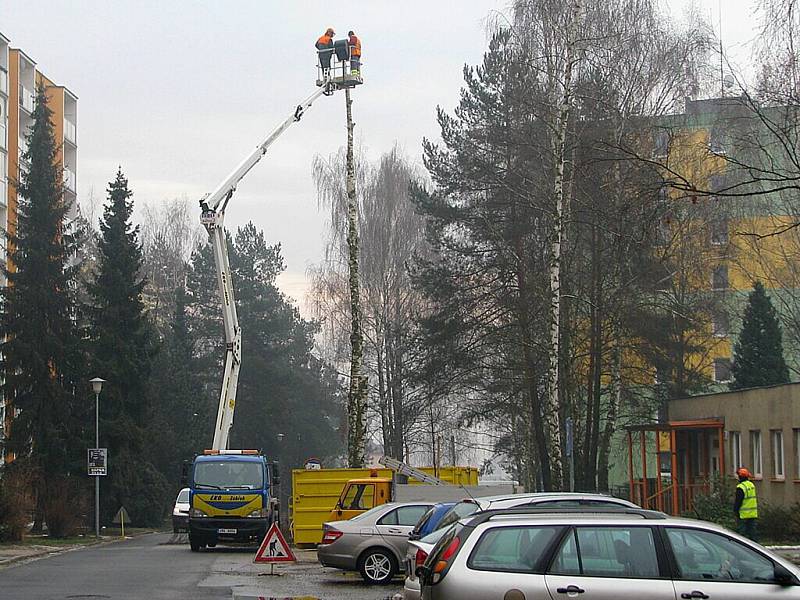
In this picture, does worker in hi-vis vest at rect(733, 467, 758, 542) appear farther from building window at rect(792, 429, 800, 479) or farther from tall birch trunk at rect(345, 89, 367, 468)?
tall birch trunk at rect(345, 89, 367, 468)

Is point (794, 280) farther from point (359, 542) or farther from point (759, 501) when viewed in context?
point (359, 542)

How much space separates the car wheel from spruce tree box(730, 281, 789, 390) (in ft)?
86.1

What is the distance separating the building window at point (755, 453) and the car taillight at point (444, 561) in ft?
73.4

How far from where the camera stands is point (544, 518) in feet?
34.2

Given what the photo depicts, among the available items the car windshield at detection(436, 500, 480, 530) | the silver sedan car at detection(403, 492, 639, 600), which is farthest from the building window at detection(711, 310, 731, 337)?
the car windshield at detection(436, 500, 480, 530)

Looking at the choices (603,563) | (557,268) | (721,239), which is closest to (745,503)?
(557,268)

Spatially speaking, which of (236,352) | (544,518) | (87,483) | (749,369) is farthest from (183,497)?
(544,518)

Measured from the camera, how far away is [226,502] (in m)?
28.1

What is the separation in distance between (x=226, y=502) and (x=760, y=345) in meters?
22.3

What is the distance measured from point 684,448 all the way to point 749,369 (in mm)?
6380

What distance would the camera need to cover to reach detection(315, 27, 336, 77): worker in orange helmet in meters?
33.5

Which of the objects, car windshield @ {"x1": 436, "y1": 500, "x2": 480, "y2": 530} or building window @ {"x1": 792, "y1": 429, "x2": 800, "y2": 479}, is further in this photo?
building window @ {"x1": 792, "y1": 429, "x2": 800, "y2": 479}

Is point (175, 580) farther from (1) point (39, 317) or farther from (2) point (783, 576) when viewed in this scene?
(1) point (39, 317)

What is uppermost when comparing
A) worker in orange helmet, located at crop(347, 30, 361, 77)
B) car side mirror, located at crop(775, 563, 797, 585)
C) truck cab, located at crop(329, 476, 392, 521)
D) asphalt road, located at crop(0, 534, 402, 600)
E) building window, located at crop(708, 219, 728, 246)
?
worker in orange helmet, located at crop(347, 30, 361, 77)
